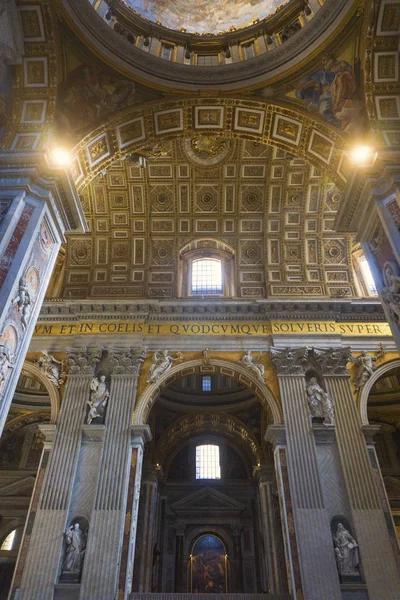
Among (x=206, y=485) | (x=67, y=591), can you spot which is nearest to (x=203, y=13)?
(x=67, y=591)

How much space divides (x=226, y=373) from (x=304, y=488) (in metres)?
4.38

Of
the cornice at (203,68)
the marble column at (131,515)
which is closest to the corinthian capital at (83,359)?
the marble column at (131,515)

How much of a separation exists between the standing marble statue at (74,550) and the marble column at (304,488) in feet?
17.6

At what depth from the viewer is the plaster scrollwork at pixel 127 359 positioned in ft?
46.3

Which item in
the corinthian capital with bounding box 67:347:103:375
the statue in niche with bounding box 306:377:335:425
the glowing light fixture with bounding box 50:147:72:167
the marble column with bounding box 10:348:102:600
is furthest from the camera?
the corinthian capital with bounding box 67:347:103:375

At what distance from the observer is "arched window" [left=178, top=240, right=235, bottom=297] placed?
1708cm

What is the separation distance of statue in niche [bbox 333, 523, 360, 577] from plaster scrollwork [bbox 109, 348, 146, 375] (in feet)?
24.0

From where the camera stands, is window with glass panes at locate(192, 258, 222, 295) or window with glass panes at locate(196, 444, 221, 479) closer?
window with glass panes at locate(192, 258, 222, 295)

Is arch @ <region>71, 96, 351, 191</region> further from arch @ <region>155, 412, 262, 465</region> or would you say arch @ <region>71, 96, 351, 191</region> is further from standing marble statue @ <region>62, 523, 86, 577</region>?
arch @ <region>155, 412, 262, 465</region>

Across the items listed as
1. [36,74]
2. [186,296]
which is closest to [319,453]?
[186,296]

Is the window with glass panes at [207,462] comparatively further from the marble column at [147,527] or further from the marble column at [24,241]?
the marble column at [24,241]

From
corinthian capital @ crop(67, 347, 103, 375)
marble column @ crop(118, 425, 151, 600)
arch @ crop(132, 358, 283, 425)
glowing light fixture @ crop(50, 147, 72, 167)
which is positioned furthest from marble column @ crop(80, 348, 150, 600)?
glowing light fixture @ crop(50, 147, 72, 167)

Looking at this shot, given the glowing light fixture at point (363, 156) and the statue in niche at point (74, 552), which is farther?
the statue in niche at point (74, 552)

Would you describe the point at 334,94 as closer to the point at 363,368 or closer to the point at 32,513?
the point at 363,368
